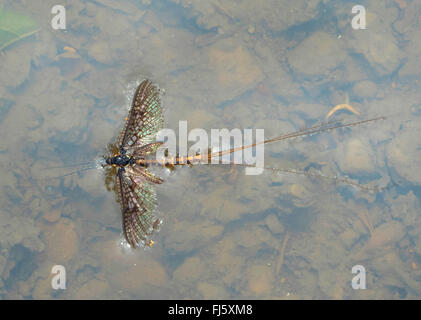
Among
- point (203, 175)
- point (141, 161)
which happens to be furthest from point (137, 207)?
point (203, 175)

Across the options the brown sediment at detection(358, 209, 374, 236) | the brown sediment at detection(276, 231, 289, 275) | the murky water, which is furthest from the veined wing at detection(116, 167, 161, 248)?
the brown sediment at detection(358, 209, 374, 236)

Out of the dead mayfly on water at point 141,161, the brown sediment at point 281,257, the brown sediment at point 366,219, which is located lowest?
the brown sediment at point 281,257

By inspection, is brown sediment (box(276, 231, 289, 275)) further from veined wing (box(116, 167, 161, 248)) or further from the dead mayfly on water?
veined wing (box(116, 167, 161, 248))

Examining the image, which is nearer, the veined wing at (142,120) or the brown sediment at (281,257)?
the veined wing at (142,120)

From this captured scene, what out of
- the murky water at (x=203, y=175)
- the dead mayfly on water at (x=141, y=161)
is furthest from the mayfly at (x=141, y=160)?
the murky water at (x=203, y=175)

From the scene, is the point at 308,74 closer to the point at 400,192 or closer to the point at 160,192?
the point at 400,192

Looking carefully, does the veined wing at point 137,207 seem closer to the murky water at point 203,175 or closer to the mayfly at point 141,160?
the mayfly at point 141,160

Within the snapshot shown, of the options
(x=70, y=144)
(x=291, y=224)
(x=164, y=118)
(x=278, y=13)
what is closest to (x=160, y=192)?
(x=164, y=118)
